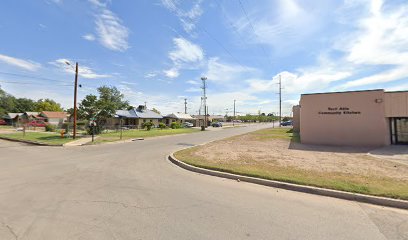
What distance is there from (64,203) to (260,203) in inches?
177

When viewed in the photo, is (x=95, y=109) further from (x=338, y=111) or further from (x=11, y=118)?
(x=11, y=118)

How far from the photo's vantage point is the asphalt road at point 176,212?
161 inches

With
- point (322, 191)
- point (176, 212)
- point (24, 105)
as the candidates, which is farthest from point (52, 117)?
point (322, 191)

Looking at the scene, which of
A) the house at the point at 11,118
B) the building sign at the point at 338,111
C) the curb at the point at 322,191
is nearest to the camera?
the curb at the point at 322,191

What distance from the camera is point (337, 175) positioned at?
8.02 metres

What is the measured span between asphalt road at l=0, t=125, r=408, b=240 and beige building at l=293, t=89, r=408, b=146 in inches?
546

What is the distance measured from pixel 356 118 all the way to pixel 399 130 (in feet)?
9.31

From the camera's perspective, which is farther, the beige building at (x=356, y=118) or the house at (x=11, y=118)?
the house at (x=11, y=118)

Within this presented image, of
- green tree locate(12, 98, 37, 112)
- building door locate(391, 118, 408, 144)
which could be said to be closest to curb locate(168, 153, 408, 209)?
building door locate(391, 118, 408, 144)

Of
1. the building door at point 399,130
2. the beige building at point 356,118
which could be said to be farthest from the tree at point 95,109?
the building door at point 399,130

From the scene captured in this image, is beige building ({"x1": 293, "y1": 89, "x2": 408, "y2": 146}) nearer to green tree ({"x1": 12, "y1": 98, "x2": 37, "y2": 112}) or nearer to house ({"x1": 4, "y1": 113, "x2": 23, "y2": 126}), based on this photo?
house ({"x1": 4, "y1": 113, "x2": 23, "y2": 126})

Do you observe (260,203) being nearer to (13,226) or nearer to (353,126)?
(13,226)

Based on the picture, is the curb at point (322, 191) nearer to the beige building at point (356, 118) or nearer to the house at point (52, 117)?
the beige building at point (356, 118)

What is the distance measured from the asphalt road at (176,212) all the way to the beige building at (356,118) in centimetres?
1387
